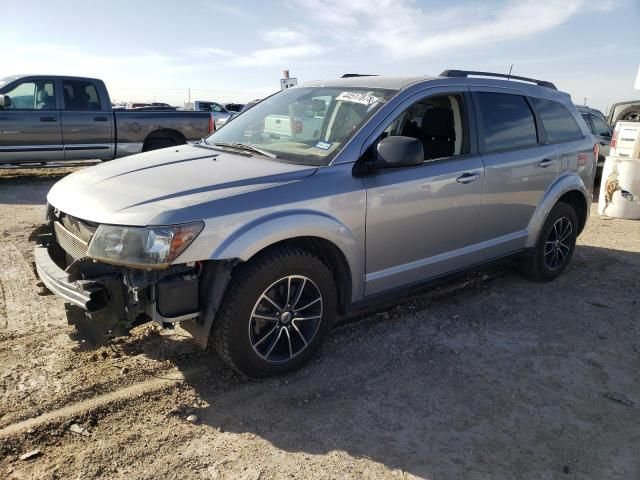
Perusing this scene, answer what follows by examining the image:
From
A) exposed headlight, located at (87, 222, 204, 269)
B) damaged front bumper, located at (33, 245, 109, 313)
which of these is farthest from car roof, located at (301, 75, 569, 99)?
damaged front bumper, located at (33, 245, 109, 313)

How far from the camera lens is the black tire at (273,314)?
2938mm

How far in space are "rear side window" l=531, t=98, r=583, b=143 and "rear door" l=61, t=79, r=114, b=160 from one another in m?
8.28

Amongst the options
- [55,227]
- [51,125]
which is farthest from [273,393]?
[51,125]

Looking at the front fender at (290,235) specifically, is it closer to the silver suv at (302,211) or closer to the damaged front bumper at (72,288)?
the silver suv at (302,211)

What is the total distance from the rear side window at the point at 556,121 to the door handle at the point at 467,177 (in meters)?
1.28

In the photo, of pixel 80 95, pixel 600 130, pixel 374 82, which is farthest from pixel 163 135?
pixel 600 130

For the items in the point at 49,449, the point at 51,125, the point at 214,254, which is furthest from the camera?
the point at 51,125

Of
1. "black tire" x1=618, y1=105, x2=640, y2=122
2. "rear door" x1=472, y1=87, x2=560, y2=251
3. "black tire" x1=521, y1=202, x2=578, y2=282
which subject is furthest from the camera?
"black tire" x1=618, y1=105, x2=640, y2=122

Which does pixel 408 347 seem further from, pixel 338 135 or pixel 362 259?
pixel 338 135

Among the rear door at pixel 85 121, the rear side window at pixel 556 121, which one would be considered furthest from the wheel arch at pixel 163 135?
the rear side window at pixel 556 121

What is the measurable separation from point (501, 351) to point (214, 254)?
2.21 m

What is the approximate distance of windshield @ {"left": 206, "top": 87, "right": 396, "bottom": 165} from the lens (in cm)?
350

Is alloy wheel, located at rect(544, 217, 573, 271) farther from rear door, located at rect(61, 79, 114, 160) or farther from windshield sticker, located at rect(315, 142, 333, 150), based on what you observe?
rear door, located at rect(61, 79, 114, 160)

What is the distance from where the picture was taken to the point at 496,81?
14.9 ft
